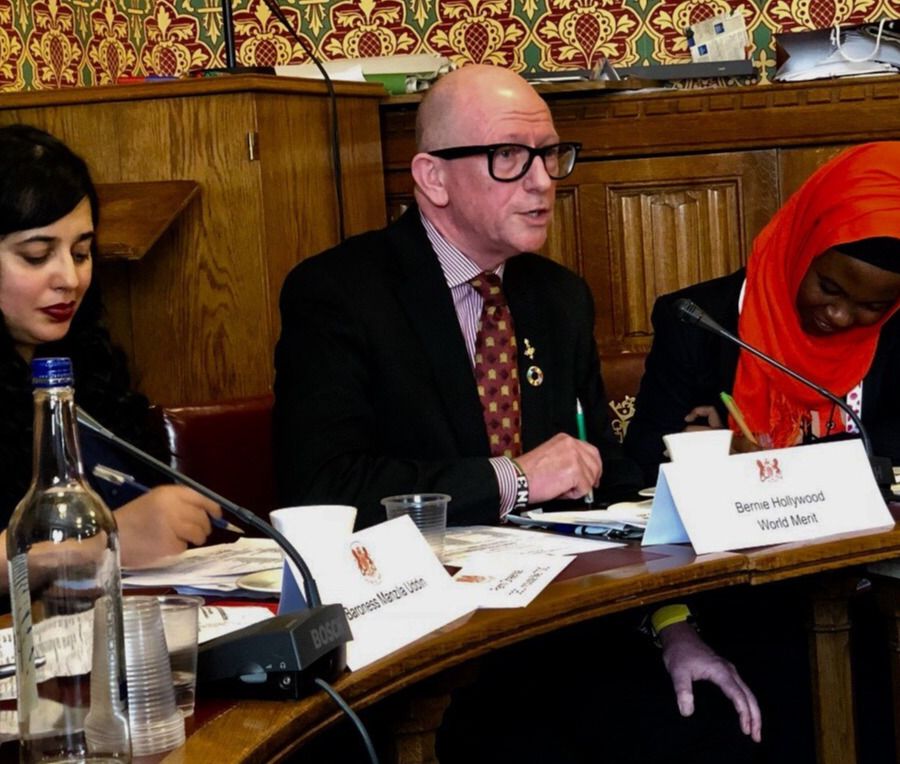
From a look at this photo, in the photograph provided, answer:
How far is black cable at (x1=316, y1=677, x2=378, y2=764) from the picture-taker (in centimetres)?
127

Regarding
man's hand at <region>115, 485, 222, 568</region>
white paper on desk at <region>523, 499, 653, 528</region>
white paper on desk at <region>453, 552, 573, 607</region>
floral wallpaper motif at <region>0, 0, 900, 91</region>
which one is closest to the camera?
white paper on desk at <region>453, 552, 573, 607</region>

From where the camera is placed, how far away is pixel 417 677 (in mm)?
1489

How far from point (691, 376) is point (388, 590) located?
148 centimetres

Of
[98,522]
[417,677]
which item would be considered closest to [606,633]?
[417,677]

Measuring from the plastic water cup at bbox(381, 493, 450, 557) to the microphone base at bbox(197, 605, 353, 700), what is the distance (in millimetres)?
478

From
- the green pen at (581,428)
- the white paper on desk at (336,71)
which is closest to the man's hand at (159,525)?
the green pen at (581,428)

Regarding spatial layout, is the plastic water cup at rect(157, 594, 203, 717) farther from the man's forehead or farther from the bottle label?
the man's forehead

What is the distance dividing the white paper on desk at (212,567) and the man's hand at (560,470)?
45 centimetres

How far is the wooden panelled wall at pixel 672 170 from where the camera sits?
4027mm

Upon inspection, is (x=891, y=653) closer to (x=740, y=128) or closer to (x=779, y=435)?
(x=779, y=435)

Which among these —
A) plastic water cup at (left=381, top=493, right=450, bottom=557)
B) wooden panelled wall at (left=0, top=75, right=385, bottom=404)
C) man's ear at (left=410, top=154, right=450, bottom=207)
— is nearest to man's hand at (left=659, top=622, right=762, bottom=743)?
plastic water cup at (left=381, top=493, right=450, bottom=557)

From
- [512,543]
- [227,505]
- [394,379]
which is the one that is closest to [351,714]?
[227,505]

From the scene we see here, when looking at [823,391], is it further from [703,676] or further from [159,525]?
[159,525]

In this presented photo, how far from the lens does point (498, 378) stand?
2578 mm
